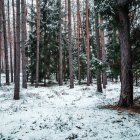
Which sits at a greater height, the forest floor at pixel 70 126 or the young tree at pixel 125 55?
the young tree at pixel 125 55

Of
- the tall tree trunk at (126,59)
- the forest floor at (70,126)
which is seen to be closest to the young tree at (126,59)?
the tall tree trunk at (126,59)

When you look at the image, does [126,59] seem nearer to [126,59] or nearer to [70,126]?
[126,59]

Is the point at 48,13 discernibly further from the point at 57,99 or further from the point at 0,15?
the point at 57,99

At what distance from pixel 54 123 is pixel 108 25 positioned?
7115 mm

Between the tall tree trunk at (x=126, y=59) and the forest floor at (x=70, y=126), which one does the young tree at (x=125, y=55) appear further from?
the forest floor at (x=70, y=126)

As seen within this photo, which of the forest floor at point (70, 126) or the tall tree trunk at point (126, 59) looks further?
the tall tree trunk at point (126, 59)

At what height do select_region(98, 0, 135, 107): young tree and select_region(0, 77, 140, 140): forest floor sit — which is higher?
select_region(98, 0, 135, 107): young tree

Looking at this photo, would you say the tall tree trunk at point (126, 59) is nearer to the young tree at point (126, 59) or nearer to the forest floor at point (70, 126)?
the young tree at point (126, 59)

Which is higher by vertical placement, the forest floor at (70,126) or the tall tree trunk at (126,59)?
the tall tree trunk at (126,59)

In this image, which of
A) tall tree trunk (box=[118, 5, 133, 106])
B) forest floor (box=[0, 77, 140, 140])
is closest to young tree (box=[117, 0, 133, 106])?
tall tree trunk (box=[118, 5, 133, 106])

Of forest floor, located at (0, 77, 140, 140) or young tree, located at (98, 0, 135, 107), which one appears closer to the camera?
forest floor, located at (0, 77, 140, 140)

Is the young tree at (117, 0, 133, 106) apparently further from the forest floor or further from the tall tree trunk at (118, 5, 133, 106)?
the forest floor

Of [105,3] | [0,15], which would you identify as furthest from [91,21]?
[105,3]

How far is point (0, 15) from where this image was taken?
27.5 m
